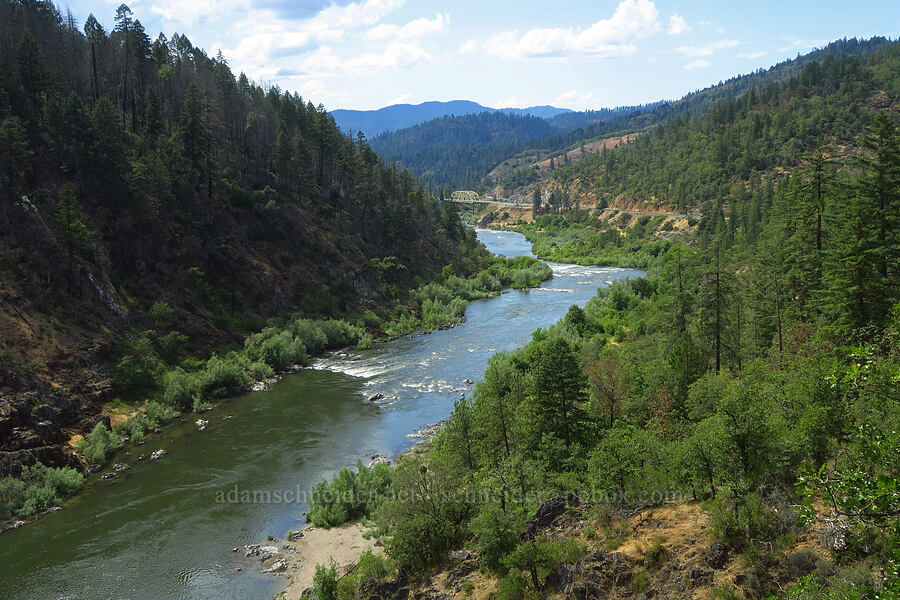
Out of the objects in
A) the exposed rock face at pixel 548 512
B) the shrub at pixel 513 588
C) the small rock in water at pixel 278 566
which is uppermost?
the exposed rock face at pixel 548 512

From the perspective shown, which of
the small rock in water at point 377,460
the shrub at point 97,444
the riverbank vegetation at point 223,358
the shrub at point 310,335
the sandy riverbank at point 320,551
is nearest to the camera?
the sandy riverbank at point 320,551

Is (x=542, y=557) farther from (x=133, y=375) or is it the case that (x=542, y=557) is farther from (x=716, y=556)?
(x=133, y=375)

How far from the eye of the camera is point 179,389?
45594mm

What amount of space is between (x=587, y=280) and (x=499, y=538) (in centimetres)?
8745

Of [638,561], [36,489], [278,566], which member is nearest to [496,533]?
[638,561]

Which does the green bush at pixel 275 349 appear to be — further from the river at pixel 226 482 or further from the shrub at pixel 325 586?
the shrub at pixel 325 586

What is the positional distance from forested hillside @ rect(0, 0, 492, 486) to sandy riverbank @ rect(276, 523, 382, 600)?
18.7 metres

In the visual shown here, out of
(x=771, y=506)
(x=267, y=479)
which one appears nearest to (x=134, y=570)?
(x=267, y=479)

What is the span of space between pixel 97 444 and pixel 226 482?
9.90m

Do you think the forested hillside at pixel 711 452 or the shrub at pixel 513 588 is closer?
the forested hillside at pixel 711 452

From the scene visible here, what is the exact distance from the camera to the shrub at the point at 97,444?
36.5m

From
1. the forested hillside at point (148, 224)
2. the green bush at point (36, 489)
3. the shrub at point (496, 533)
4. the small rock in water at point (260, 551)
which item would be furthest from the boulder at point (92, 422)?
the shrub at point (496, 533)

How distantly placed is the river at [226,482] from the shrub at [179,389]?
112 inches

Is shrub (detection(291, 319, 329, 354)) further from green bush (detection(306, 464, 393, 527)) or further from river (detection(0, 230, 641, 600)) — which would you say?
green bush (detection(306, 464, 393, 527))
